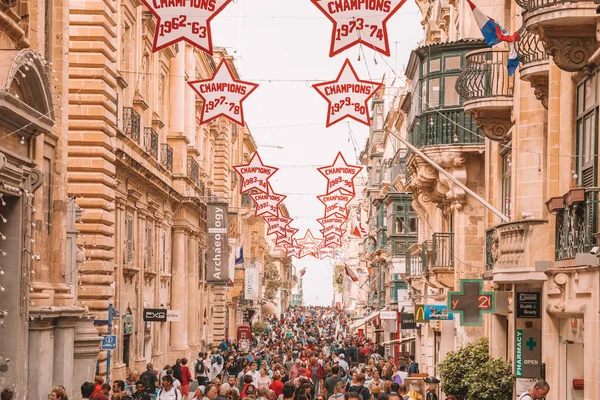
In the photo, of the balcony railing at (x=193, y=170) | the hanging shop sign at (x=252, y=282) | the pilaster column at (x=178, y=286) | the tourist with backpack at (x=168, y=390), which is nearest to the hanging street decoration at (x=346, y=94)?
the tourist with backpack at (x=168, y=390)

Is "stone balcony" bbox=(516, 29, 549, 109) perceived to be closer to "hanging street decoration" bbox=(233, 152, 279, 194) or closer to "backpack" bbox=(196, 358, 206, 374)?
"backpack" bbox=(196, 358, 206, 374)

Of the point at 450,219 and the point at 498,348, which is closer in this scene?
the point at 498,348

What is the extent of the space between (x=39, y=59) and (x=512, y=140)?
872 centimetres

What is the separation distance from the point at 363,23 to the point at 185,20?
2953 mm

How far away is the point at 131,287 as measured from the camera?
3728 centimetres

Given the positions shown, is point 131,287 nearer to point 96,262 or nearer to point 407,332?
point 96,262

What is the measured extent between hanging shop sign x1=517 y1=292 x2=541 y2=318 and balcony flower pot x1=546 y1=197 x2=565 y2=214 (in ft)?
8.40

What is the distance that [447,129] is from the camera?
103 feet

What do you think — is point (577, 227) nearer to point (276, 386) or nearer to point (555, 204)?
point (555, 204)

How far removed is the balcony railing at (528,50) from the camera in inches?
742

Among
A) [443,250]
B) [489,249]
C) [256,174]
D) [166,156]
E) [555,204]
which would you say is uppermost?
[166,156]

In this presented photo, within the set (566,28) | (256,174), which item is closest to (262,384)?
(566,28)

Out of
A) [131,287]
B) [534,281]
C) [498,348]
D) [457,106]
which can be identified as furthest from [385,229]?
[534,281]

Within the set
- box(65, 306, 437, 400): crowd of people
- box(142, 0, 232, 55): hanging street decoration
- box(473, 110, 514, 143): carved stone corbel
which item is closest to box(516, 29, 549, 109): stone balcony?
box(473, 110, 514, 143): carved stone corbel
